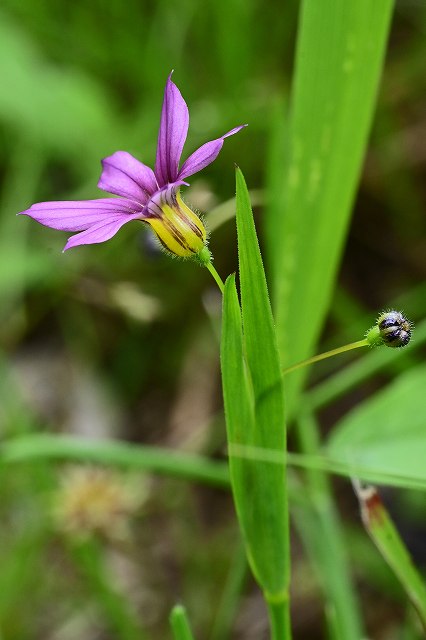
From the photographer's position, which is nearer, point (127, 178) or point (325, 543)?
point (127, 178)

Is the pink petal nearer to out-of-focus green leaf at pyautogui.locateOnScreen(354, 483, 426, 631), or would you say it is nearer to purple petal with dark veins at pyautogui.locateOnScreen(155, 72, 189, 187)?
purple petal with dark veins at pyautogui.locateOnScreen(155, 72, 189, 187)

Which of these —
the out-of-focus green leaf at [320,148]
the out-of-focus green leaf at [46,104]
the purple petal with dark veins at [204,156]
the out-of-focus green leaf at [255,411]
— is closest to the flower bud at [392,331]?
the out-of-focus green leaf at [255,411]

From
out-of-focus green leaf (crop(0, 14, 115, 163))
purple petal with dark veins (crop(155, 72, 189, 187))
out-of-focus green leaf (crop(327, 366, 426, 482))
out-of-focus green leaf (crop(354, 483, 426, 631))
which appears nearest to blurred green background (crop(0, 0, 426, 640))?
out-of-focus green leaf (crop(0, 14, 115, 163))

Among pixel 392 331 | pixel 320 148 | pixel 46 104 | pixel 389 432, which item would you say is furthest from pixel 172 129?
pixel 46 104

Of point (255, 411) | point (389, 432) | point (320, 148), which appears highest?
point (320, 148)

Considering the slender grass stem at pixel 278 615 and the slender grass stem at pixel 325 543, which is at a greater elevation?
the slender grass stem at pixel 325 543

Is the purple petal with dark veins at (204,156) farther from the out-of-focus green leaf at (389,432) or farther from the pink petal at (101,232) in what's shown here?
the out-of-focus green leaf at (389,432)

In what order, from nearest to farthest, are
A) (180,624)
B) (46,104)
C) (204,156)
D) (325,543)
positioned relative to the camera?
(204,156) → (180,624) → (325,543) → (46,104)

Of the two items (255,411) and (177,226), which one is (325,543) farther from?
(177,226)
